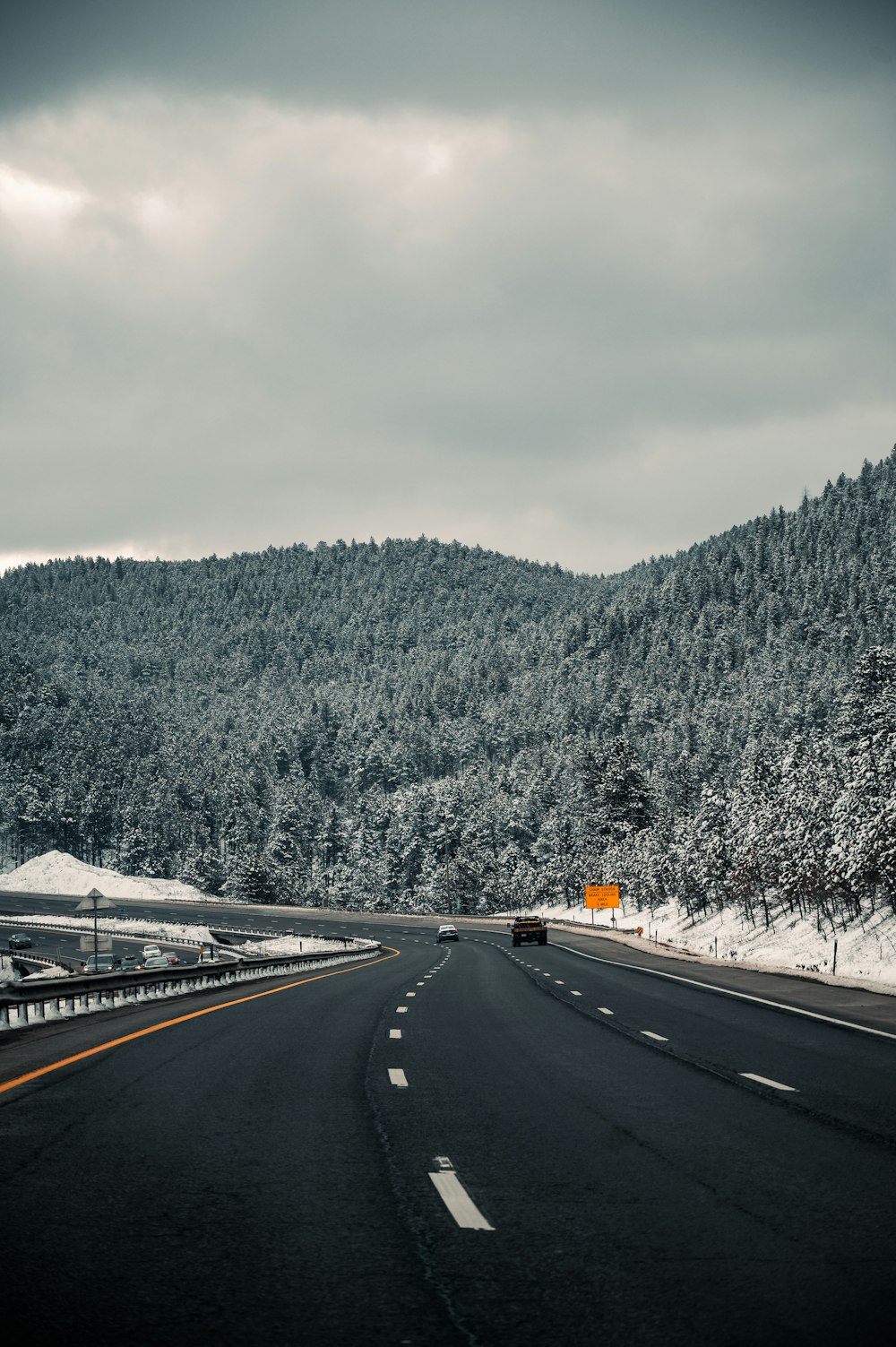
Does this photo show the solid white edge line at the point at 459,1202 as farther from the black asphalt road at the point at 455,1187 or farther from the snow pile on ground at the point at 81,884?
the snow pile on ground at the point at 81,884

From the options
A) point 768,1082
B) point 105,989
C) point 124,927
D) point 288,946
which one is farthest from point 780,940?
point 768,1082

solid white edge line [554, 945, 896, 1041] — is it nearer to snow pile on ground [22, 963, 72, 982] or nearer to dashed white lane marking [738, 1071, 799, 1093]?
dashed white lane marking [738, 1071, 799, 1093]

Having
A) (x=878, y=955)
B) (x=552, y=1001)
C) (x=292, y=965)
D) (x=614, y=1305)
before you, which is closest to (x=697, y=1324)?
(x=614, y=1305)

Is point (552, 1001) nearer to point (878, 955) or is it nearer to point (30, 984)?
point (30, 984)

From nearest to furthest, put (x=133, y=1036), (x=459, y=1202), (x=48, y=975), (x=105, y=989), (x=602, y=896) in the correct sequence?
(x=459, y=1202) < (x=133, y=1036) < (x=105, y=989) < (x=48, y=975) < (x=602, y=896)

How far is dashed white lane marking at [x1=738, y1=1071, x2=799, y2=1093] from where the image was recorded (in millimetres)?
12742

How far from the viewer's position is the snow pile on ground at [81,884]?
456ft

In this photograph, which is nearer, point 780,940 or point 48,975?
point 48,975

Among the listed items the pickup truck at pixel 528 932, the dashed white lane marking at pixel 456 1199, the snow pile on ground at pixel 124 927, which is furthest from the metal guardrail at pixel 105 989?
the snow pile on ground at pixel 124 927

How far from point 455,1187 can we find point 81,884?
141m

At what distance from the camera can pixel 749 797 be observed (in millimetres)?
94688

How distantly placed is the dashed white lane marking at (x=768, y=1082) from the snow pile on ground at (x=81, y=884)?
126 metres

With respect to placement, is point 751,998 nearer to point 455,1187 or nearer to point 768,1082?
point 768,1082

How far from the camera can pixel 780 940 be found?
250 feet
